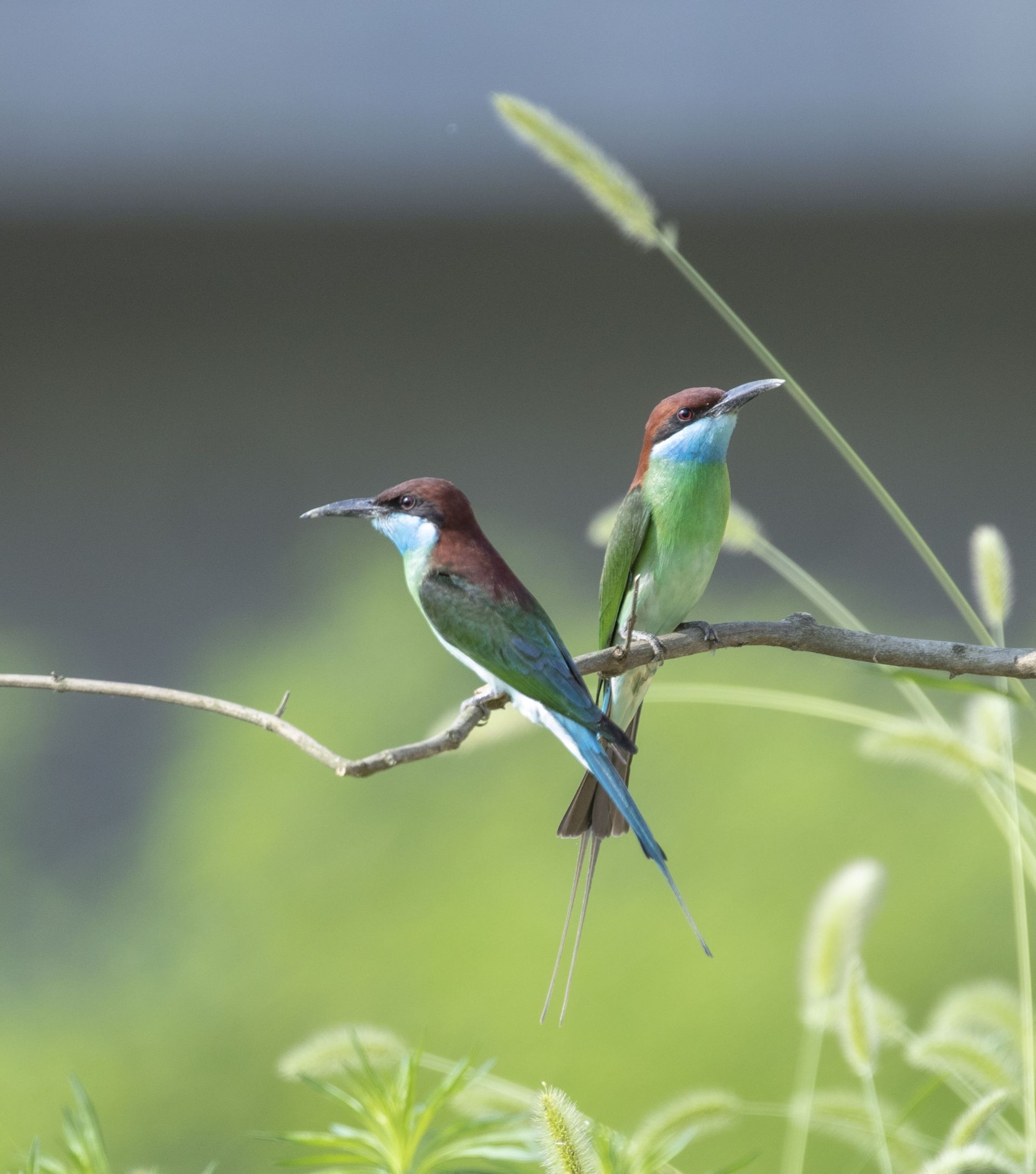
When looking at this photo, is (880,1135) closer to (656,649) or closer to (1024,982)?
(1024,982)

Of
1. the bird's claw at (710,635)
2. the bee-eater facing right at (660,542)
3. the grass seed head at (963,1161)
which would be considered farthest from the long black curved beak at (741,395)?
the grass seed head at (963,1161)

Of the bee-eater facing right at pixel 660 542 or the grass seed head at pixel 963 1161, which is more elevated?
the bee-eater facing right at pixel 660 542

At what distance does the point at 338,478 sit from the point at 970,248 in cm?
109

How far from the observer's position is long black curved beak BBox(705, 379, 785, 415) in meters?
0.53

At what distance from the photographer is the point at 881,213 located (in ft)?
6.72

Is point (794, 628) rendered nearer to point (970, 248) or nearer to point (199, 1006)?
point (199, 1006)

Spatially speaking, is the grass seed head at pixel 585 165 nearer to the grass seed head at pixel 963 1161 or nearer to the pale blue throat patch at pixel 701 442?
the pale blue throat patch at pixel 701 442

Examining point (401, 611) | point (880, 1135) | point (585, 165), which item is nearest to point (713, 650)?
point (585, 165)

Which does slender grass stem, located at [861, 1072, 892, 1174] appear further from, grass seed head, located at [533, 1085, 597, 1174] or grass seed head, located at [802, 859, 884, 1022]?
grass seed head, located at [533, 1085, 597, 1174]

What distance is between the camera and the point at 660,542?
69cm

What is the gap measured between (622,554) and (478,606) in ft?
0.68

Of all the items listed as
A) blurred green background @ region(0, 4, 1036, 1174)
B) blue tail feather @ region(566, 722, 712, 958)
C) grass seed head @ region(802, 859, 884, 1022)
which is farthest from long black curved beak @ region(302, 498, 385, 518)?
blurred green background @ region(0, 4, 1036, 1174)

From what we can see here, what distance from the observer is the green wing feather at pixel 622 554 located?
0.70 m

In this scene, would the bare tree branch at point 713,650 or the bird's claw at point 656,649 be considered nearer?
the bare tree branch at point 713,650
